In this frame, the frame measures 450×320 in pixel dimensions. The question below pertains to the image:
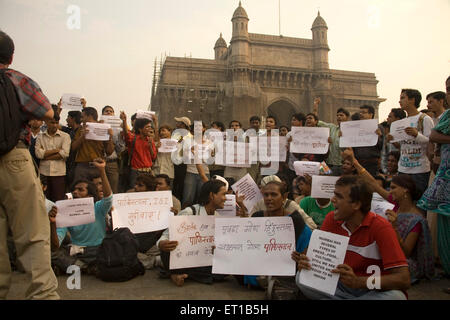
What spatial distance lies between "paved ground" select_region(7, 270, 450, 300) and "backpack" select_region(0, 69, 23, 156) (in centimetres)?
162

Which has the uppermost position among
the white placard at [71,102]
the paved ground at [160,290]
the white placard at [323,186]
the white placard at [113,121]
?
the white placard at [71,102]

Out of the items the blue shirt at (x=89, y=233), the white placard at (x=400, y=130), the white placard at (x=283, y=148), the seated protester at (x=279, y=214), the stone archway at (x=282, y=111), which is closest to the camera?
the seated protester at (x=279, y=214)

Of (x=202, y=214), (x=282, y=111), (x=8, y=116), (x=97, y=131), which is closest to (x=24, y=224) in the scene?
(x=8, y=116)

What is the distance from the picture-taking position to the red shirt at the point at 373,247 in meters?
2.36

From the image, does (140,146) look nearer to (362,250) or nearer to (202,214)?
(202,214)

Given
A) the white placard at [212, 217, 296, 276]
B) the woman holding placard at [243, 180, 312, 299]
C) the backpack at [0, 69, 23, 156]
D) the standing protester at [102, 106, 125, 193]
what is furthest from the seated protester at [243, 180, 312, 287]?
the standing protester at [102, 106, 125, 193]

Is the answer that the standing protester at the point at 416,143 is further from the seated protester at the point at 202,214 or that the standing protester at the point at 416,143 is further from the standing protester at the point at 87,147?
the standing protester at the point at 87,147

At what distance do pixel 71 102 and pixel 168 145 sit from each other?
1.84m

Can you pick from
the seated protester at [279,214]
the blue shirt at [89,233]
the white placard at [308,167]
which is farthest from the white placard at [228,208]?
the blue shirt at [89,233]

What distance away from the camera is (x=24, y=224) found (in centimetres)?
245

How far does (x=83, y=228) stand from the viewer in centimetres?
420

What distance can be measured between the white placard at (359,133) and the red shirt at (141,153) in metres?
3.30
